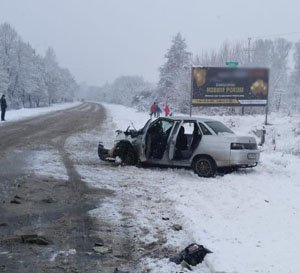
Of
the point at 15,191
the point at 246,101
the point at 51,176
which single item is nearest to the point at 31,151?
the point at 51,176

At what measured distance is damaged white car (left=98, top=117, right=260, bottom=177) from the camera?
12.9 meters

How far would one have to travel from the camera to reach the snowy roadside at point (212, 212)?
6066mm

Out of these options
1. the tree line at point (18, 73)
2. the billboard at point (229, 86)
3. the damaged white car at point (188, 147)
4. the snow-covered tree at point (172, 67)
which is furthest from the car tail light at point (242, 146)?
the tree line at point (18, 73)

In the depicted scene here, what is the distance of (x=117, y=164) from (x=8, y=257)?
8.59m

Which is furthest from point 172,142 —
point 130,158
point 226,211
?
point 226,211

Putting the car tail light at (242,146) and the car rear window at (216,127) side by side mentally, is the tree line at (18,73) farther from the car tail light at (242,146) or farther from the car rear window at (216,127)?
the car tail light at (242,146)

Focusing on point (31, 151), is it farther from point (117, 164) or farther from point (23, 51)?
point (23, 51)

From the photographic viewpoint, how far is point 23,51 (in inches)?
3255

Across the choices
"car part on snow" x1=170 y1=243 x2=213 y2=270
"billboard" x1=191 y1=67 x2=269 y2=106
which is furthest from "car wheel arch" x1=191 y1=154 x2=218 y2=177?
"billboard" x1=191 y1=67 x2=269 y2=106

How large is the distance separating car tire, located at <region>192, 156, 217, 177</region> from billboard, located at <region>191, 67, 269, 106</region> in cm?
1961

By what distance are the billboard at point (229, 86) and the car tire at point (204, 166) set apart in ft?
64.3

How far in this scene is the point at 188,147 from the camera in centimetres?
1371

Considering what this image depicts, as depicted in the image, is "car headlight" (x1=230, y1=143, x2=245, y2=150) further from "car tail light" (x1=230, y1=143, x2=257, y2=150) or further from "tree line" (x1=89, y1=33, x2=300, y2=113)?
"tree line" (x1=89, y1=33, x2=300, y2=113)

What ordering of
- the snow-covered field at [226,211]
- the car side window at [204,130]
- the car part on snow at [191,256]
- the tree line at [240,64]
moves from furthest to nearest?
the tree line at [240,64]
the car side window at [204,130]
the snow-covered field at [226,211]
the car part on snow at [191,256]
